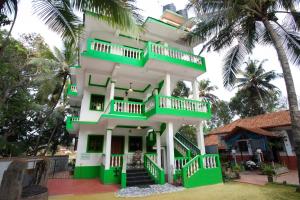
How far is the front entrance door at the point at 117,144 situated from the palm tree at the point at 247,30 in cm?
758

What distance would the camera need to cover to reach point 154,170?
855 cm

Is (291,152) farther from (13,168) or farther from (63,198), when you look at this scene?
(13,168)

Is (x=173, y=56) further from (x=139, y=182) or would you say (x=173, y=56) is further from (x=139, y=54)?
(x=139, y=182)

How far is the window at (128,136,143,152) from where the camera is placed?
38.8 ft

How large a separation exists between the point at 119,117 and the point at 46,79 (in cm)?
826

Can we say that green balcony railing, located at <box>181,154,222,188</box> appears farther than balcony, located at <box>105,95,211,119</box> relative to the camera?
No

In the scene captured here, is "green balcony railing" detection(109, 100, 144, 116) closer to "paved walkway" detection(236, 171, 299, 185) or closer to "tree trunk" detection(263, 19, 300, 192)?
"paved walkway" detection(236, 171, 299, 185)

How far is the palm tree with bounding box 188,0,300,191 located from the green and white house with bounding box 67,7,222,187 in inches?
59.0

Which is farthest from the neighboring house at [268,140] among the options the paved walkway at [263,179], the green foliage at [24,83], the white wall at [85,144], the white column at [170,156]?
the green foliage at [24,83]

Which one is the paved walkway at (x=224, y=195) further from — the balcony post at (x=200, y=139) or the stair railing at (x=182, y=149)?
the stair railing at (x=182, y=149)

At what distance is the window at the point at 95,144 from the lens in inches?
426

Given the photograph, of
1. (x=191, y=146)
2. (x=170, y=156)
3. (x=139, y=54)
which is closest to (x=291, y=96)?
(x=170, y=156)

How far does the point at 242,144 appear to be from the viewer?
51.1ft

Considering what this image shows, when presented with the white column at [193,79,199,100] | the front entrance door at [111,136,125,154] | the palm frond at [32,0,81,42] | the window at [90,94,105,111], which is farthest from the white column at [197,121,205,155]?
the palm frond at [32,0,81,42]
